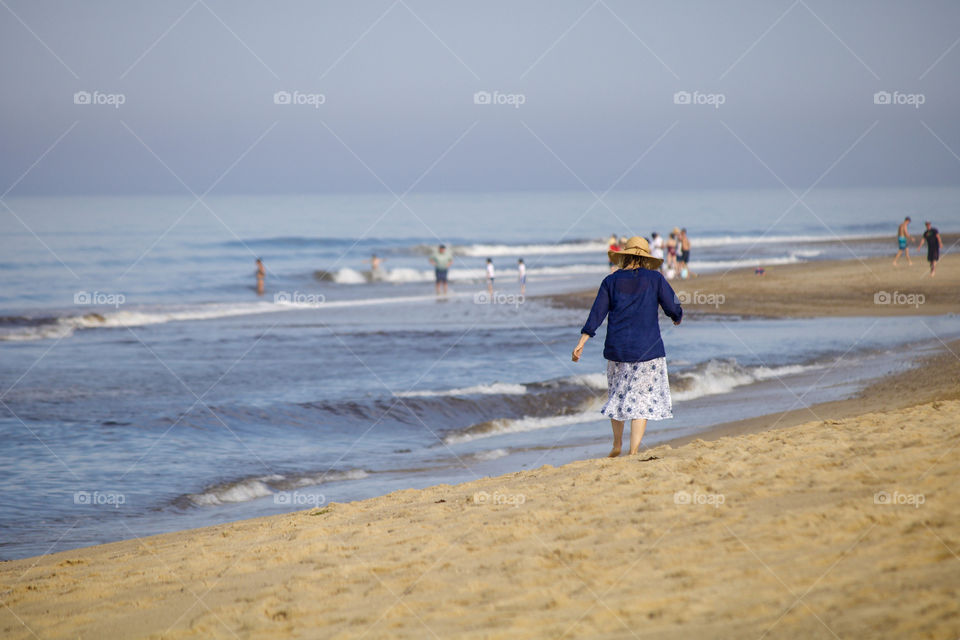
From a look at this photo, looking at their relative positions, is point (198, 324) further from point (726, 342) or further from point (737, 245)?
point (737, 245)

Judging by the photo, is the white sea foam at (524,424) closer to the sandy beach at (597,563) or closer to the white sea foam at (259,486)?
the white sea foam at (259,486)

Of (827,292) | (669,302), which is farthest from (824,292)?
(669,302)

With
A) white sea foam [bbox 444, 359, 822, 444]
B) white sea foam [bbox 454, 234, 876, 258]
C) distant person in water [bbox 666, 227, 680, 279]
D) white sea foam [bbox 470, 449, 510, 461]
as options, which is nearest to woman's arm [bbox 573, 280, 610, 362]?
white sea foam [bbox 470, 449, 510, 461]

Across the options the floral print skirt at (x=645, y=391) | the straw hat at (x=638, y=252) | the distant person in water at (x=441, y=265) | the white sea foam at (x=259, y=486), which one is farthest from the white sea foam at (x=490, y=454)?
the distant person in water at (x=441, y=265)

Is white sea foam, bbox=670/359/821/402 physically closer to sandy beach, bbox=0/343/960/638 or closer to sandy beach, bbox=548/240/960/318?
sandy beach, bbox=0/343/960/638

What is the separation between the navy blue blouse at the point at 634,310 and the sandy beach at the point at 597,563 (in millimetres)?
929

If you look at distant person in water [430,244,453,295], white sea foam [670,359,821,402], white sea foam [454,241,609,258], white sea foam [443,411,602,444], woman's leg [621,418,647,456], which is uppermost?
white sea foam [454,241,609,258]

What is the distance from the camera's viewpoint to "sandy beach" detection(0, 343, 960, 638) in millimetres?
3621

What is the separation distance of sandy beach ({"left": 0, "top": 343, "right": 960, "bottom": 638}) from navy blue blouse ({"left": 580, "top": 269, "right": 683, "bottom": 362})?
93 centimetres

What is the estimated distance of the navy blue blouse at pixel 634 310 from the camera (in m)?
6.93

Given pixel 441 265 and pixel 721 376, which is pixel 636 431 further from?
pixel 441 265

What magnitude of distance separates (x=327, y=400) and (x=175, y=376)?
3.90 m

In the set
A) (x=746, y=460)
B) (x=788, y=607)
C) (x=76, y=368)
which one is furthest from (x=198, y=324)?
(x=788, y=607)

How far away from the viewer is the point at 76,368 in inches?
635
